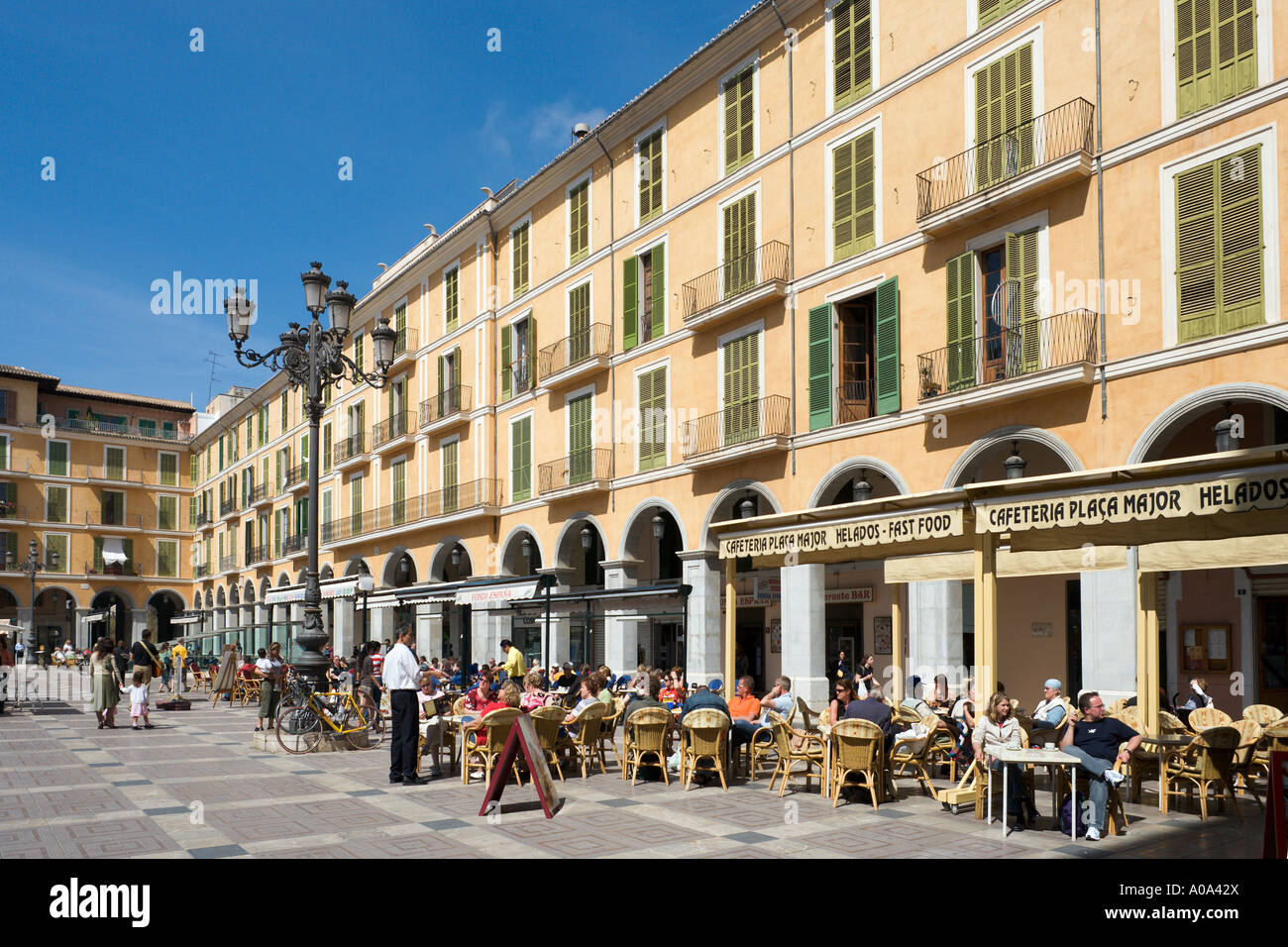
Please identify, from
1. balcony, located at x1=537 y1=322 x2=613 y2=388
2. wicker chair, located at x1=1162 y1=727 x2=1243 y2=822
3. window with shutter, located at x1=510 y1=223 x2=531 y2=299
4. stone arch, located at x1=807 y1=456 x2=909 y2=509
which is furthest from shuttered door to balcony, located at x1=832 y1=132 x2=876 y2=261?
window with shutter, located at x1=510 y1=223 x2=531 y2=299

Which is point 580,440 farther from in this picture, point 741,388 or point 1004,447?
point 1004,447

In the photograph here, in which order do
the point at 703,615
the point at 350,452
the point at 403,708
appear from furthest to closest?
1. the point at 350,452
2. the point at 703,615
3. the point at 403,708

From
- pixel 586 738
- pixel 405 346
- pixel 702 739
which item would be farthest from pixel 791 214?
pixel 405 346

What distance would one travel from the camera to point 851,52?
66.7 ft

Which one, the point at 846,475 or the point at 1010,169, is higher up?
the point at 1010,169

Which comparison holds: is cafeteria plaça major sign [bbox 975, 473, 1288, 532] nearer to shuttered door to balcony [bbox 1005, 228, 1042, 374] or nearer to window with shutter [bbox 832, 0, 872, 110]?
shuttered door to balcony [bbox 1005, 228, 1042, 374]

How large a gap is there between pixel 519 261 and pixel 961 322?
17.1 metres

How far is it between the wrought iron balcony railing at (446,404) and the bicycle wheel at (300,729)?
18571 millimetres

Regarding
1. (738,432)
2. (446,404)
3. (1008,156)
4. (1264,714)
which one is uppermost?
(1008,156)

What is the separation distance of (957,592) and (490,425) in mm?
17516

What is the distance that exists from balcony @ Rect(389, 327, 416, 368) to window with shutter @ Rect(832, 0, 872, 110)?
809 inches

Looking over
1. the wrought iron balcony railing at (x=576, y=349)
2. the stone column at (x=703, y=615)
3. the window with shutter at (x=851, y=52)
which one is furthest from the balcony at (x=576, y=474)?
the window with shutter at (x=851, y=52)

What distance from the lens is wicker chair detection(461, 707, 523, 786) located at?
11039 mm
